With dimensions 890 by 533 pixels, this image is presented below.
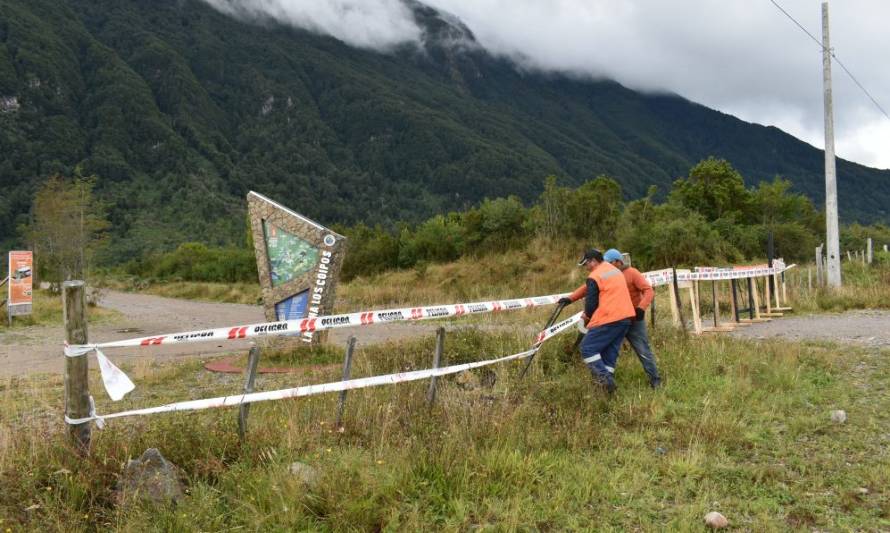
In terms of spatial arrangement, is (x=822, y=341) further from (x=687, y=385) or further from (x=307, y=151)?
(x=307, y=151)

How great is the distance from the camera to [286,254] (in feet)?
42.5

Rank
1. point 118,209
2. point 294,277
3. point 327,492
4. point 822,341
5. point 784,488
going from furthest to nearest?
point 118,209
point 294,277
point 822,341
point 784,488
point 327,492

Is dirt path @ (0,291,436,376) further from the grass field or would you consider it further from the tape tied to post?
the tape tied to post

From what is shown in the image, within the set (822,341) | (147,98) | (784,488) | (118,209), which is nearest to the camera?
(784,488)

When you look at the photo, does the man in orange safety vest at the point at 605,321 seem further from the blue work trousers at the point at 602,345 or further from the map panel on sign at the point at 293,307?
the map panel on sign at the point at 293,307

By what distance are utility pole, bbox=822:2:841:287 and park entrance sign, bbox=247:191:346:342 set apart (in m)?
13.2

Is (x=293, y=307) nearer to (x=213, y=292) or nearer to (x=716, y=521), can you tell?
(x=716, y=521)

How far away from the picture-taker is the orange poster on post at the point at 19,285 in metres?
20.8

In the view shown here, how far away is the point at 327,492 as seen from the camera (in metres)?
4.38

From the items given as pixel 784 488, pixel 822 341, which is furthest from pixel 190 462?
pixel 822 341

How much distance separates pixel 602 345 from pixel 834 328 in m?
7.78

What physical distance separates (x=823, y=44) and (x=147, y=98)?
178114 mm

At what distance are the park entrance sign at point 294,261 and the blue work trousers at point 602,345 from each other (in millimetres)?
6300

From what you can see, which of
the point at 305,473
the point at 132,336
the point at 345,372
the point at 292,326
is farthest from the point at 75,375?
the point at 132,336
